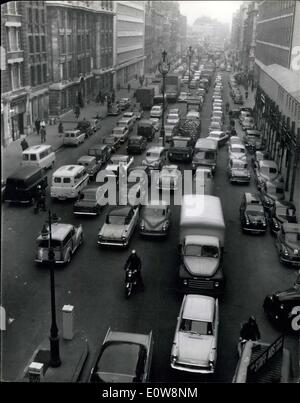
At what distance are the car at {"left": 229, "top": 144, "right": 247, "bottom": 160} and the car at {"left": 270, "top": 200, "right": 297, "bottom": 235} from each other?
11.3m

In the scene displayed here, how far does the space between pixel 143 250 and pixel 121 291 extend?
4316 millimetres

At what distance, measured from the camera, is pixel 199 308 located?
627 inches

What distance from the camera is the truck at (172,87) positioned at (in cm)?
8019

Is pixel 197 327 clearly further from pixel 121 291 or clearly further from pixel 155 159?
pixel 155 159

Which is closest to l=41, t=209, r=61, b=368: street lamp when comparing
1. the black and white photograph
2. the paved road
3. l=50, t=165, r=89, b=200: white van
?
the black and white photograph

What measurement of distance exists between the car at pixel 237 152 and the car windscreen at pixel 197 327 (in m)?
24.3

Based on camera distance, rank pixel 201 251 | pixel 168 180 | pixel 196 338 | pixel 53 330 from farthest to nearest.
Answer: pixel 168 180
pixel 201 251
pixel 196 338
pixel 53 330

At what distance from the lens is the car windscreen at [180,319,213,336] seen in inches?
596

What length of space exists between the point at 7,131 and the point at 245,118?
28127mm

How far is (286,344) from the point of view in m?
16.0

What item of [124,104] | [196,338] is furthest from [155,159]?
[124,104]

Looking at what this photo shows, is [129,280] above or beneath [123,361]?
beneath

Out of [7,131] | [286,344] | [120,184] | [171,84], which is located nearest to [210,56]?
[171,84]

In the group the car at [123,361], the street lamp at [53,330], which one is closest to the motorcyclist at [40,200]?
the street lamp at [53,330]
